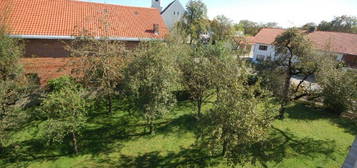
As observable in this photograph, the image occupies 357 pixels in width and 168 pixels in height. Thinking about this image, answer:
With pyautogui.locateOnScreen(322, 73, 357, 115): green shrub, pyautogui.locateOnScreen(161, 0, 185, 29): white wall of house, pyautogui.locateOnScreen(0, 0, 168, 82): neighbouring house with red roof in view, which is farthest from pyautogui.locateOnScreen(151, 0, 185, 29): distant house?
pyautogui.locateOnScreen(322, 73, 357, 115): green shrub

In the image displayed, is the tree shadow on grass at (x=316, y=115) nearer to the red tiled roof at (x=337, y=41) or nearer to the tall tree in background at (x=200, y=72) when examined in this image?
the tall tree in background at (x=200, y=72)

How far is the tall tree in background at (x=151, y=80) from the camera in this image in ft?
33.0

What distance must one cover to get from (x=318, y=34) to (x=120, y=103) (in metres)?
36.7

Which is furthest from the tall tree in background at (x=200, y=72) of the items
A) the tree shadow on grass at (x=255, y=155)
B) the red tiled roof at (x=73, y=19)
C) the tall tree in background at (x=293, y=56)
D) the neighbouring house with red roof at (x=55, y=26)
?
the red tiled roof at (x=73, y=19)

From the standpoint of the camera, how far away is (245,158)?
8070 mm

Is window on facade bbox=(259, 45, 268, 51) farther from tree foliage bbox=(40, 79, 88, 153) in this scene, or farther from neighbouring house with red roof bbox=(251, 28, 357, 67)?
tree foliage bbox=(40, 79, 88, 153)

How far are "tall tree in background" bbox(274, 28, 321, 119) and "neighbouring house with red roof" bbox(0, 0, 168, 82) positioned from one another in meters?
10.8

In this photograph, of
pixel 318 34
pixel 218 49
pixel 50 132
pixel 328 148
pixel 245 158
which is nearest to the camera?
pixel 245 158

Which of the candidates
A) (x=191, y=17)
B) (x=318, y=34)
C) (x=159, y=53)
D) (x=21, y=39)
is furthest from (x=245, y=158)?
(x=318, y=34)

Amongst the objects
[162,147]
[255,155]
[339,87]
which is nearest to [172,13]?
[339,87]

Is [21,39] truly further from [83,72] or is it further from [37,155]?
[37,155]

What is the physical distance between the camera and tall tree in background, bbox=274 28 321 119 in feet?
43.0

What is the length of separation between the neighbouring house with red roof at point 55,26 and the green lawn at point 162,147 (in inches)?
224

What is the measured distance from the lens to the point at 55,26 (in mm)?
16609
